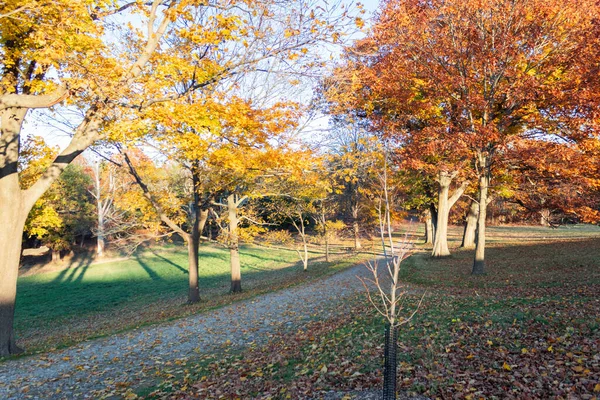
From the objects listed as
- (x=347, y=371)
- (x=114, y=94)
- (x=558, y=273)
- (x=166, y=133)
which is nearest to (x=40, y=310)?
(x=166, y=133)

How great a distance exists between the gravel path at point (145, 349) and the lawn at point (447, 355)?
85 cm

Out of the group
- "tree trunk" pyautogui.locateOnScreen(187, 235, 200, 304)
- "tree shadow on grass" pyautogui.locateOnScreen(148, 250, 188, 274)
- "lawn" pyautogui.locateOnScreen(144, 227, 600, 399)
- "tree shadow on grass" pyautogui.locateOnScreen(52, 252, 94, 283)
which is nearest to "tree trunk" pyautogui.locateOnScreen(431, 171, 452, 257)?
"lawn" pyautogui.locateOnScreen(144, 227, 600, 399)

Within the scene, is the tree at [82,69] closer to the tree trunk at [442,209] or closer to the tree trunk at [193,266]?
the tree trunk at [193,266]

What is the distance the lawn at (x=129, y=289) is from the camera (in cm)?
1365

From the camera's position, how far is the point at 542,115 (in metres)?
13.4

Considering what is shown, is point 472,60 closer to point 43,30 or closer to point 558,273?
point 558,273

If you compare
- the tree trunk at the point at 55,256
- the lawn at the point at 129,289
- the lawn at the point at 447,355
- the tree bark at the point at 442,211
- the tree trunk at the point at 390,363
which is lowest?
the lawn at the point at 129,289

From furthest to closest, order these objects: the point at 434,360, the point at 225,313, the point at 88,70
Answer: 1. the point at 225,313
2. the point at 88,70
3. the point at 434,360

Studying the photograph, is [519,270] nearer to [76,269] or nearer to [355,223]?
[355,223]

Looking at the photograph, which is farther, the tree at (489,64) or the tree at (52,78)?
the tree at (489,64)

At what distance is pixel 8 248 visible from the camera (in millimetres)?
8266

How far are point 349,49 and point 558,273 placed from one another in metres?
10.2

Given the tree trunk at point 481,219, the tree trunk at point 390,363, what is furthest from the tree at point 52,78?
the tree trunk at point 481,219

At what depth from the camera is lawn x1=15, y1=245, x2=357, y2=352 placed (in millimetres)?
13648
